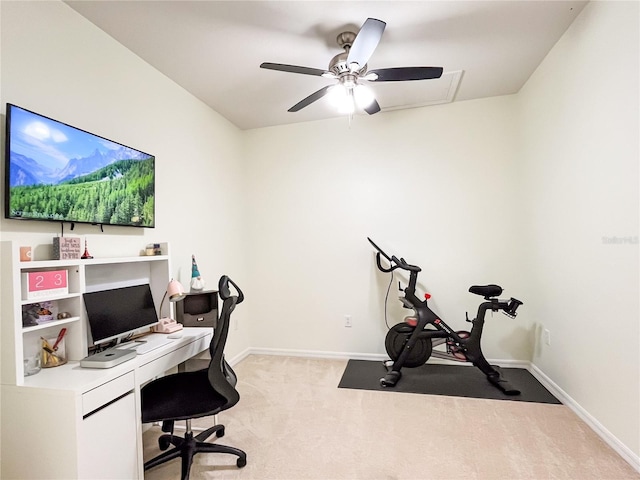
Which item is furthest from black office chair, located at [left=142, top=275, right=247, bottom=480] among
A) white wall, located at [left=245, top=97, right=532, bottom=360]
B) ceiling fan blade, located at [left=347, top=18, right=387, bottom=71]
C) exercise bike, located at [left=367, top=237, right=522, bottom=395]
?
white wall, located at [left=245, top=97, right=532, bottom=360]

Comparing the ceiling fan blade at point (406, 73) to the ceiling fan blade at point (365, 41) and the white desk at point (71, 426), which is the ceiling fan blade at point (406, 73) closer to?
the ceiling fan blade at point (365, 41)

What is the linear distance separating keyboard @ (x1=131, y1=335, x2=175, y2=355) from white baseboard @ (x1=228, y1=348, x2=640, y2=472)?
1.53 m

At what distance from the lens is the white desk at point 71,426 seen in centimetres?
138

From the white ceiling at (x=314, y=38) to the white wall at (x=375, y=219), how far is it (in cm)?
52

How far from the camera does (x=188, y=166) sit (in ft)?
9.84

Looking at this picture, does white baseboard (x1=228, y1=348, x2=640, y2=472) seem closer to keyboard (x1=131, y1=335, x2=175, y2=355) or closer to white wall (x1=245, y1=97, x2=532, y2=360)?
white wall (x1=245, y1=97, x2=532, y2=360)

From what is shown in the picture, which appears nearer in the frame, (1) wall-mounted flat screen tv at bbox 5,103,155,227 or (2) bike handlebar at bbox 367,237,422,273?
(1) wall-mounted flat screen tv at bbox 5,103,155,227

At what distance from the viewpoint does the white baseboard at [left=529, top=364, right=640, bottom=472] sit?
1.84 meters

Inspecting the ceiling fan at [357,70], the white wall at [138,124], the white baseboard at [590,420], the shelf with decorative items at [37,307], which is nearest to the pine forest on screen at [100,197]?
the white wall at [138,124]

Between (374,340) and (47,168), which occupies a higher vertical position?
(47,168)

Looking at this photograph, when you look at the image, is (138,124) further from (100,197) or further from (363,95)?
(363,95)

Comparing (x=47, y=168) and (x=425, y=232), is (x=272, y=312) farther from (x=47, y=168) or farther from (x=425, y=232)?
(x=47, y=168)

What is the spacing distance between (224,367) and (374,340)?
2.12m

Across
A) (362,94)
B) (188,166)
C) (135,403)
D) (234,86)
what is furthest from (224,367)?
(234,86)
